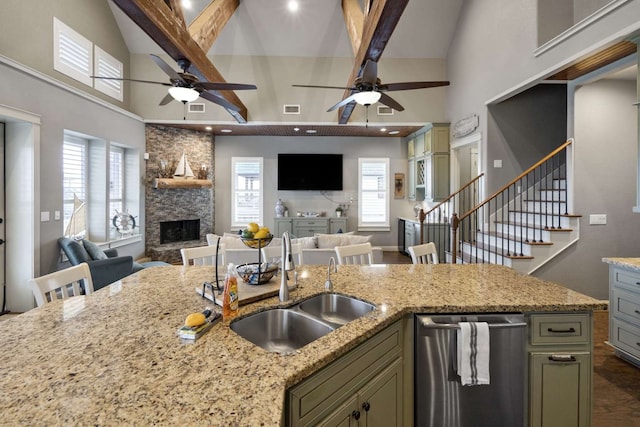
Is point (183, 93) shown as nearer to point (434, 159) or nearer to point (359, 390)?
point (359, 390)

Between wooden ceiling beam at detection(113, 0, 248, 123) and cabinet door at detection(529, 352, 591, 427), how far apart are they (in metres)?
3.85

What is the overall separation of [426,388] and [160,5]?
3845 mm

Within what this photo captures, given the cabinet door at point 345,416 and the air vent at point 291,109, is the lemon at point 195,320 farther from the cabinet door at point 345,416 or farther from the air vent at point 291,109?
the air vent at point 291,109

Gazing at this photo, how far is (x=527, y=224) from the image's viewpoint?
14.5 feet

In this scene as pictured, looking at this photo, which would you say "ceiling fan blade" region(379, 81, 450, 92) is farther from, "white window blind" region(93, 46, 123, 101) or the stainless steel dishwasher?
"white window blind" region(93, 46, 123, 101)

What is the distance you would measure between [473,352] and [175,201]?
22.5 ft

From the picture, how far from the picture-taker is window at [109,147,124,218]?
5863 millimetres

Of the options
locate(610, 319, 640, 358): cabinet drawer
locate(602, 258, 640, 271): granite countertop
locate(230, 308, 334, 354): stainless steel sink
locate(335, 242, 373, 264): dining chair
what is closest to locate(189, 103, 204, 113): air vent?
locate(335, 242, 373, 264): dining chair

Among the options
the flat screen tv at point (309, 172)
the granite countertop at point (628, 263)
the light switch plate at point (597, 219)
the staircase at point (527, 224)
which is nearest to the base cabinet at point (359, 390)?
the granite countertop at point (628, 263)

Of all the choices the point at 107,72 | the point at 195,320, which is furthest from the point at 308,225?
the point at 195,320

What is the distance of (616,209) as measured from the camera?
4.02m

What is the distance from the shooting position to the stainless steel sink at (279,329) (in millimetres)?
1468

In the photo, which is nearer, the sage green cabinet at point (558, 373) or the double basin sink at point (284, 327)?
the double basin sink at point (284, 327)

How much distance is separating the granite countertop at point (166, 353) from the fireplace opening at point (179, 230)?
538cm
